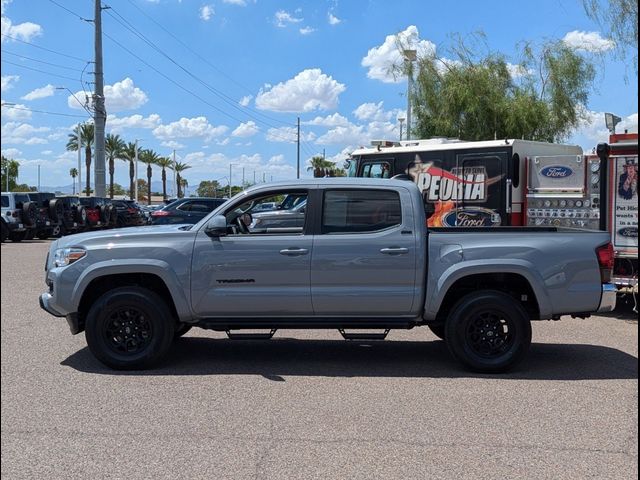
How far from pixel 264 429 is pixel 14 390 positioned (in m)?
2.33

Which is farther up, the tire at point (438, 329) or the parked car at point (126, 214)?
the parked car at point (126, 214)

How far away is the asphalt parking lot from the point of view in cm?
446

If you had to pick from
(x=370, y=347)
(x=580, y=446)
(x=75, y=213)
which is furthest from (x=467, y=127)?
(x=580, y=446)

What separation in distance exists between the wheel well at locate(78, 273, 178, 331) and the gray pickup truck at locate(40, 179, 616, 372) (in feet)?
0.41

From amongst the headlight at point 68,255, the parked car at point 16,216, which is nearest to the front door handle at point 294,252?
the headlight at point 68,255

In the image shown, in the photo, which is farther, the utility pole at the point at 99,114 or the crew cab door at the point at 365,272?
the utility pole at the point at 99,114

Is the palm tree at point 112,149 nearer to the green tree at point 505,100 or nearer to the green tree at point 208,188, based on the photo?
the green tree at point 208,188

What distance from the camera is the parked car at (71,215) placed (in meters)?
27.5

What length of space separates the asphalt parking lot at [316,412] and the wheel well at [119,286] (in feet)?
1.86

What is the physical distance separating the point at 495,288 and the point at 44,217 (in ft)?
75.8

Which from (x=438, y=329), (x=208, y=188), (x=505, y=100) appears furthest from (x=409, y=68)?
(x=208, y=188)

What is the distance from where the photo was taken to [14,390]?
5.94 metres

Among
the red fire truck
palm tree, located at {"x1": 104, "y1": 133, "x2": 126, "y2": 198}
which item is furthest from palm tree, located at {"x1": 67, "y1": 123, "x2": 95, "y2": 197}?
the red fire truck

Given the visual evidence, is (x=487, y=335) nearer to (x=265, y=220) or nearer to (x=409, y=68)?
(x=265, y=220)
